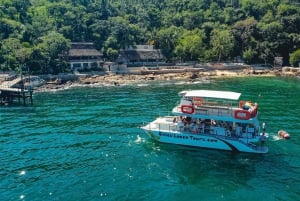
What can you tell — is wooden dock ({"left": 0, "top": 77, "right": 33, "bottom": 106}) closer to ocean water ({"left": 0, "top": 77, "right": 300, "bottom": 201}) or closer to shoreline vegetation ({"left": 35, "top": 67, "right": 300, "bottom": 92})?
ocean water ({"left": 0, "top": 77, "right": 300, "bottom": 201})

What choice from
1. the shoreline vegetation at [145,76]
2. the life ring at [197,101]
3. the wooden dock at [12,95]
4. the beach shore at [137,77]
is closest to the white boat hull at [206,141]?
the life ring at [197,101]

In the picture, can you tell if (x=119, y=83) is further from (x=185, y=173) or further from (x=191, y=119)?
(x=185, y=173)

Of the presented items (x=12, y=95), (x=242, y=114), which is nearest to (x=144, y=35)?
(x=12, y=95)

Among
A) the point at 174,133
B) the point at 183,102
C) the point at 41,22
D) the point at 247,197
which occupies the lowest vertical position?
the point at 247,197

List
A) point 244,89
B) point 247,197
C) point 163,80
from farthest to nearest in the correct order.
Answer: point 163,80, point 244,89, point 247,197

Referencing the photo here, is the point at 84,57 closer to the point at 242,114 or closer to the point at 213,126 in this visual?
the point at 213,126

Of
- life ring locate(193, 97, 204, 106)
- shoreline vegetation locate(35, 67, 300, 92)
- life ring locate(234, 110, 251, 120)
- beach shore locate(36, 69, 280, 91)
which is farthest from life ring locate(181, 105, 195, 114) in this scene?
beach shore locate(36, 69, 280, 91)

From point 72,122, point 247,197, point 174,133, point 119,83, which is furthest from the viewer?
point 119,83

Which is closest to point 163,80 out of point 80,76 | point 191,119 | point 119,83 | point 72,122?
point 119,83
